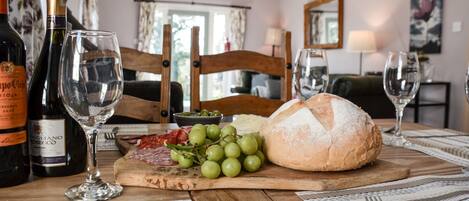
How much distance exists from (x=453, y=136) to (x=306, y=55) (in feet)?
1.81

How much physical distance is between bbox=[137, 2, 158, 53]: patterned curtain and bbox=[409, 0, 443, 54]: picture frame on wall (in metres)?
4.45

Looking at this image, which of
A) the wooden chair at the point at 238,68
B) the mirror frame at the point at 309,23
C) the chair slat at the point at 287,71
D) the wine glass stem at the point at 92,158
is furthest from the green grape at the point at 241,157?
the mirror frame at the point at 309,23

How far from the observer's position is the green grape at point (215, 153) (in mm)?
564

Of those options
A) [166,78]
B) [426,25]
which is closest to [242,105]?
[166,78]

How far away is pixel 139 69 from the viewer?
138cm

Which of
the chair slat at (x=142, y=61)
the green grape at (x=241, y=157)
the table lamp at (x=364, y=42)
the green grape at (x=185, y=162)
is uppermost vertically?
the table lamp at (x=364, y=42)

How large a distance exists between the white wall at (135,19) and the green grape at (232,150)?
6.73 metres

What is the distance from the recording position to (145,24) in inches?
278

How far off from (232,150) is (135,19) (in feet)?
22.9

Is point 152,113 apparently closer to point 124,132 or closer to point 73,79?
point 124,132

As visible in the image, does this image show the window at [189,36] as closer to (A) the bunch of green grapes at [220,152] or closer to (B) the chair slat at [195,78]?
(B) the chair slat at [195,78]

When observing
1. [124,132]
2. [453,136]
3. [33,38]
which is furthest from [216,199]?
[33,38]

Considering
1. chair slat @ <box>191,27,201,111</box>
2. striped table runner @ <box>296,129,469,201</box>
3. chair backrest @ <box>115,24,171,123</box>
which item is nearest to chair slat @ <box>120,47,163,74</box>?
chair backrest @ <box>115,24,171,123</box>

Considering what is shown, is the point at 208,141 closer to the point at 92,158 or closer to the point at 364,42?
the point at 92,158
